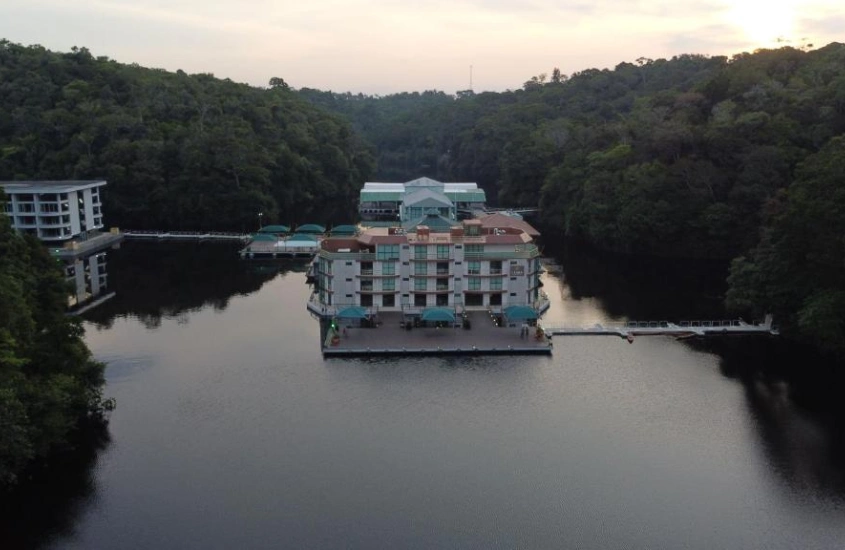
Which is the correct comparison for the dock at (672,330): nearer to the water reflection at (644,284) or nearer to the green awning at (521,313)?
the green awning at (521,313)

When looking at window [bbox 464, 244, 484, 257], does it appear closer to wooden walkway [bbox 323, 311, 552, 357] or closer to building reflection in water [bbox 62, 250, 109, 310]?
wooden walkway [bbox 323, 311, 552, 357]

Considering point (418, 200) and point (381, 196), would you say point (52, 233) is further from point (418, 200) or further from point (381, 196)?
point (381, 196)

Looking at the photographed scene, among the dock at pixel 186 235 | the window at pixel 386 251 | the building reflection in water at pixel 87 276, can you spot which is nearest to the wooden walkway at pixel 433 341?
the window at pixel 386 251

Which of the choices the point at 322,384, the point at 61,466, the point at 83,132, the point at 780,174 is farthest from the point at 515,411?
the point at 83,132

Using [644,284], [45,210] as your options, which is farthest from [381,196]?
[644,284]

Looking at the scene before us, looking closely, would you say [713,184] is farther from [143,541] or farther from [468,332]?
[143,541]

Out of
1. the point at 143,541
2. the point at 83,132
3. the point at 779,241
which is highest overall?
the point at 83,132
